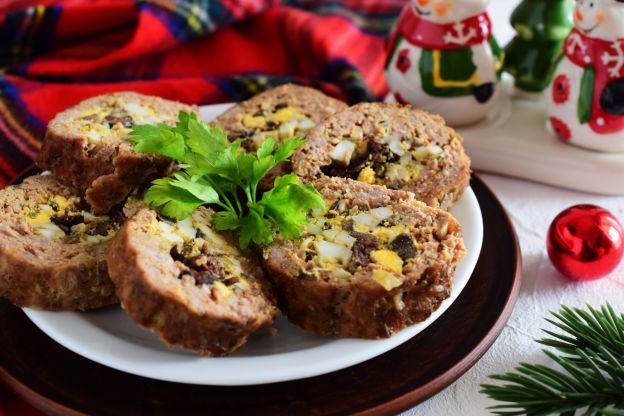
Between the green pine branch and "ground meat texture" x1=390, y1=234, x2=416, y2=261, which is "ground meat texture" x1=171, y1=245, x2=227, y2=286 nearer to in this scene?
"ground meat texture" x1=390, y1=234, x2=416, y2=261

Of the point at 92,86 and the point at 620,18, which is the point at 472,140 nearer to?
the point at 620,18

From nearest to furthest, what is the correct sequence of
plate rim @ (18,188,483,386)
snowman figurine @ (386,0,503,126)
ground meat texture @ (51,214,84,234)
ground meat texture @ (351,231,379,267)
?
plate rim @ (18,188,483,386), ground meat texture @ (351,231,379,267), ground meat texture @ (51,214,84,234), snowman figurine @ (386,0,503,126)

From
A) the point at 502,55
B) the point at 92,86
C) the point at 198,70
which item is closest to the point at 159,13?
the point at 198,70

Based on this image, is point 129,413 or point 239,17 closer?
point 129,413

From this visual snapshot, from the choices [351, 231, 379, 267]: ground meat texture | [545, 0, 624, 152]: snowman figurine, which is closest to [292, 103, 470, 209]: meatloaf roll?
[351, 231, 379, 267]: ground meat texture

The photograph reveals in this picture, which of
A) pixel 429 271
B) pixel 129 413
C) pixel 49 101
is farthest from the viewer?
pixel 49 101

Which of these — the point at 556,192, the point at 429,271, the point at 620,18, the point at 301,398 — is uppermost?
the point at 620,18
